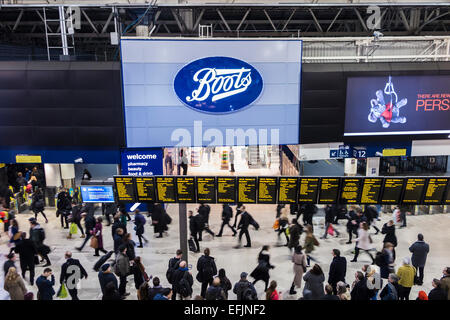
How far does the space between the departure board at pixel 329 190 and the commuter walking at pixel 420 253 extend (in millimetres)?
2134

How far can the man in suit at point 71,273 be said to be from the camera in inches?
332

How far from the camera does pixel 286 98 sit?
1299 centimetres

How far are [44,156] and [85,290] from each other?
5462 mm

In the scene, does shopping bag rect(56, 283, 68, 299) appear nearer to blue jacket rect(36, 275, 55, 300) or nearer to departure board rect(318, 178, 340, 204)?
blue jacket rect(36, 275, 55, 300)

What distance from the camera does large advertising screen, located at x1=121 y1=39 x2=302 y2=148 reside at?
492 inches

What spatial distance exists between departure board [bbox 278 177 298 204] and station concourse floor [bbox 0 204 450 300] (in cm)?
186

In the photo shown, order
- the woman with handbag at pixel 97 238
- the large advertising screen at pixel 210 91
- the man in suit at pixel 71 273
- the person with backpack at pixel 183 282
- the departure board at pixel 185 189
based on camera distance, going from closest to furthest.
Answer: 1. the person with backpack at pixel 183 282
2. the man in suit at pixel 71 273
3. the departure board at pixel 185 189
4. the woman with handbag at pixel 97 238
5. the large advertising screen at pixel 210 91

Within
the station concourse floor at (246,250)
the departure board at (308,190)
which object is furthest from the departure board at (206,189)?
the departure board at (308,190)

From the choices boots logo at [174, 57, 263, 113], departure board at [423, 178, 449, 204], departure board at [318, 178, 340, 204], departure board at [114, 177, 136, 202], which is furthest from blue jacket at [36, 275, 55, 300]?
departure board at [423, 178, 449, 204]

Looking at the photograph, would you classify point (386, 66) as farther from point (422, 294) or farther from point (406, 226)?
point (422, 294)

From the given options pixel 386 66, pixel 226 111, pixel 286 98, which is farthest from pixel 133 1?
pixel 386 66

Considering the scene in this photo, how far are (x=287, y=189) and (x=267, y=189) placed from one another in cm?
52

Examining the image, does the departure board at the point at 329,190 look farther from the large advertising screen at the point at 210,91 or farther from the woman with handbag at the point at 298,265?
the large advertising screen at the point at 210,91

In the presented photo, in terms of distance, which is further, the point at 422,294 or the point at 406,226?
the point at 406,226
